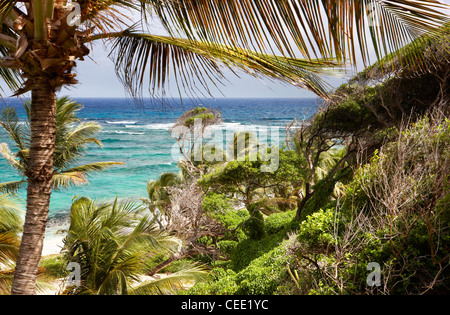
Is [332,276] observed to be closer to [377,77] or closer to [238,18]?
[238,18]

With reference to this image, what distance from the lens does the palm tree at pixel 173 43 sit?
1.75m

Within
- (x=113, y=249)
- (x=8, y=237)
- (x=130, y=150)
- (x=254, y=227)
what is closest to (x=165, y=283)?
(x=113, y=249)

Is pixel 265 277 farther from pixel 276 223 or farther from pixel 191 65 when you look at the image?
pixel 276 223

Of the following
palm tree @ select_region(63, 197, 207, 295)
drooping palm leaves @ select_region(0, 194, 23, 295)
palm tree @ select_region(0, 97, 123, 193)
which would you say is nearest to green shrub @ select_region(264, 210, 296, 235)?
palm tree @ select_region(63, 197, 207, 295)

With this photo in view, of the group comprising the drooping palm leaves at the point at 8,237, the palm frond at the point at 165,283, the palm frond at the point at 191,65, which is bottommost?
the palm frond at the point at 165,283

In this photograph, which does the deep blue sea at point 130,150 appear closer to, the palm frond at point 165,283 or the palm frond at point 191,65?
the palm frond at point 165,283

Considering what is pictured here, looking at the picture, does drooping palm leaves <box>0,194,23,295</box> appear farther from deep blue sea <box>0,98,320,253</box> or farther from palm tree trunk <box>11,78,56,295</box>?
deep blue sea <box>0,98,320,253</box>

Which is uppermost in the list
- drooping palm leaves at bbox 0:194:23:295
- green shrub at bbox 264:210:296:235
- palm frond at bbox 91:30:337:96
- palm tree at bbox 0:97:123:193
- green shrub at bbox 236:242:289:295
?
palm frond at bbox 91:30:337:96

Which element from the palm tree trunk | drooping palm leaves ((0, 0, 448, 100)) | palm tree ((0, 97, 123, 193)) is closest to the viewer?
drooping palm leaves ((0, 0, 448, 100))

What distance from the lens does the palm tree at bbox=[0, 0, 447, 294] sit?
1745 mm

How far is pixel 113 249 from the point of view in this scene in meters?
5.74

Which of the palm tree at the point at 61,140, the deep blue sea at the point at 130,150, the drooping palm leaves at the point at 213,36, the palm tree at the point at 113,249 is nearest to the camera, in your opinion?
the drooping palm leaves at the point at 213,36

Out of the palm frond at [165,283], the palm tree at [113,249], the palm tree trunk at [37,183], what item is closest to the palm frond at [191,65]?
the palm tree trunk at [37,183]

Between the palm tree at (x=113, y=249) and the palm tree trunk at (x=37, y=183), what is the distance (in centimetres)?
227
